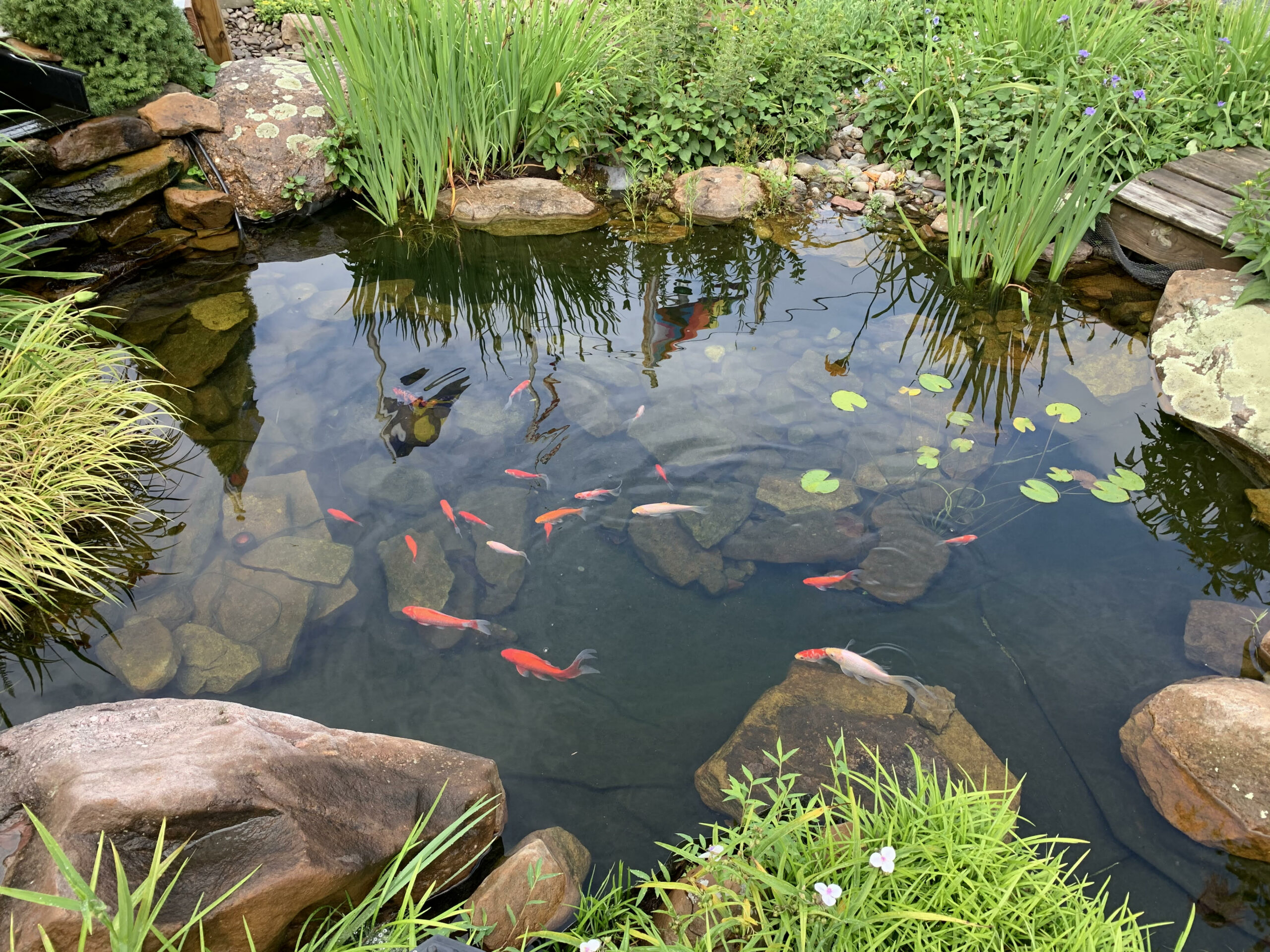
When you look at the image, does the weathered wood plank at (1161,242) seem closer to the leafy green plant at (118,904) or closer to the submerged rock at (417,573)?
the submerged rock at (417,573)

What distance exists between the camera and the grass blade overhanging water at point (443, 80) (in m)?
4.71

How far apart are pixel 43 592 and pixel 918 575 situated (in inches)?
132

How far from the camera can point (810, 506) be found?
11.0ft

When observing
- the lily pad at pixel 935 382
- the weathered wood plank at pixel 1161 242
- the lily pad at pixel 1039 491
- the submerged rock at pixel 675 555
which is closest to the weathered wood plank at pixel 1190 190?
the weathered wood plank at pixel 1161 242

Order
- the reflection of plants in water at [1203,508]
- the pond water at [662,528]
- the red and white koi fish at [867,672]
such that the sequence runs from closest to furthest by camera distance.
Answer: the pond water at [662,528], the red and white koi fish at [867,672], the reflection of plants in water at [1203,508]

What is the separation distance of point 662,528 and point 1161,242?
3.83m

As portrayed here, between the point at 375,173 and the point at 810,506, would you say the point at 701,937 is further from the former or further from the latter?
the point at 375,173

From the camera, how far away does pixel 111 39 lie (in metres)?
4.70

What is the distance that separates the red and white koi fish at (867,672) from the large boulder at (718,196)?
3829mm

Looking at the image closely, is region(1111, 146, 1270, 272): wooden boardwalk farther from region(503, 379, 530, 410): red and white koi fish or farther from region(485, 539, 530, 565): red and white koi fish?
region(485, 539, 530, 565): red and white koi fish

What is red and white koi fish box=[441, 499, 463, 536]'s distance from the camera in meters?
3.24

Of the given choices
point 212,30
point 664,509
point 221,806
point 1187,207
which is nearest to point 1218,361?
point 1187,207

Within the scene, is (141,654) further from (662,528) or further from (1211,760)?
(1211,760)

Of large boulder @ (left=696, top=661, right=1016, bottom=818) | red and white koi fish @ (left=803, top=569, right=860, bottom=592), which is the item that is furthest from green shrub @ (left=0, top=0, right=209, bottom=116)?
large boulder @ (left=696, top=661, right=1016, bottom=818)
